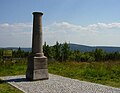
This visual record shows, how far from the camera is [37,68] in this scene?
41.6ft

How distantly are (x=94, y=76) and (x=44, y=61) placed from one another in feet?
11.7

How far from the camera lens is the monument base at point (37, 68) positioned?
1255 centimetres

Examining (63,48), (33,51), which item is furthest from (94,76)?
(63,48)

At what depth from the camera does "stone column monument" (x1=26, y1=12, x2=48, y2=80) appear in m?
12.6

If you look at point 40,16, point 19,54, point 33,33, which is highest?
point 40,16

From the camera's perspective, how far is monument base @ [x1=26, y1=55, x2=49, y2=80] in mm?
12547

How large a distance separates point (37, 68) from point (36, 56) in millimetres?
740

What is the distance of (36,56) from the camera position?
41.7ft

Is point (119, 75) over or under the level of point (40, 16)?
under

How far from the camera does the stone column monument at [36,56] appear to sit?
41.2 feet

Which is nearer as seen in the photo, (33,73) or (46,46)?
(33,73)

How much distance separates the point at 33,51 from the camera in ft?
41.5

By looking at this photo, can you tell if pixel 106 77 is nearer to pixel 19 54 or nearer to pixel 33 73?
pixel 33 73

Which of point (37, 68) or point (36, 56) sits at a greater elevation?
point (36, 56)
